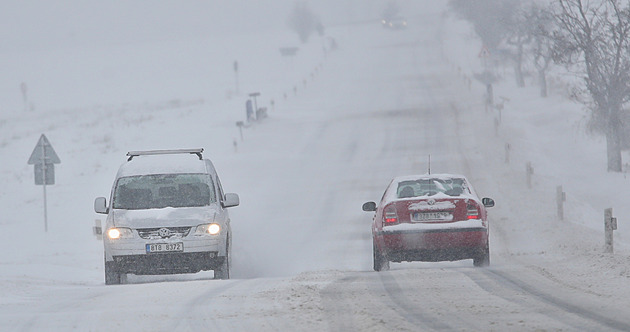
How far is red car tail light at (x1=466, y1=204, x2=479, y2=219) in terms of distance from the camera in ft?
43.3

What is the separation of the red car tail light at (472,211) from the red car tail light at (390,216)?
1002 millimetres

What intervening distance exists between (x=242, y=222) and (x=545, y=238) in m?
7.40

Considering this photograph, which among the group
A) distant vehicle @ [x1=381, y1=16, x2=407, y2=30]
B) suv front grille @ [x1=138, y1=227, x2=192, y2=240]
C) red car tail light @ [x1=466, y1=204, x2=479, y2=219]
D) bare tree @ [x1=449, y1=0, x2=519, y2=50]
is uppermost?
distant vehicle @ [x1=381, y1=16, x2=407, y2=30]

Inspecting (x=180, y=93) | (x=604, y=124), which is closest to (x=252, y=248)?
(x=604, y=124)

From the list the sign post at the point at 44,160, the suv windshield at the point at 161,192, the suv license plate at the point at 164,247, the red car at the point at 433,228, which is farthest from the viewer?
the sign post at the point at 44,160

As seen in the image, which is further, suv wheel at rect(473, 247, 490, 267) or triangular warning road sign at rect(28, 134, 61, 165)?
triangular warning road sign at rect(28, 134, 61, 165)

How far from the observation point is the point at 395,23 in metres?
124

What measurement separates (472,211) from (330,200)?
39.8 ft

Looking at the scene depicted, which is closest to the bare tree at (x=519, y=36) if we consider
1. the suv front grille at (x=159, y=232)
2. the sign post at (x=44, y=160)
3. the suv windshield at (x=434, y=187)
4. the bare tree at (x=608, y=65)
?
the bare tree at (x=608, y=65)

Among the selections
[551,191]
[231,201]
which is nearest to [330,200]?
[551,191]

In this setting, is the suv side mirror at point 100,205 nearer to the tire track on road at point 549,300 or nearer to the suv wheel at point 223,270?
the suv wheel at point 223,270

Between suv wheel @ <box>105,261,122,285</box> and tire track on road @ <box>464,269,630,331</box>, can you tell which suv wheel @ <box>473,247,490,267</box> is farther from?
suv wheel @ <box>105,261,122,285</box>

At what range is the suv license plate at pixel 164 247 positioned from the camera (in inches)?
503

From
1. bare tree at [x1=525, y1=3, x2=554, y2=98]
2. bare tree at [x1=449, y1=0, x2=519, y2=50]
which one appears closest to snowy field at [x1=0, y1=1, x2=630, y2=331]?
bare tree at [x1=525, y1=3, x2=554, y2=98]
